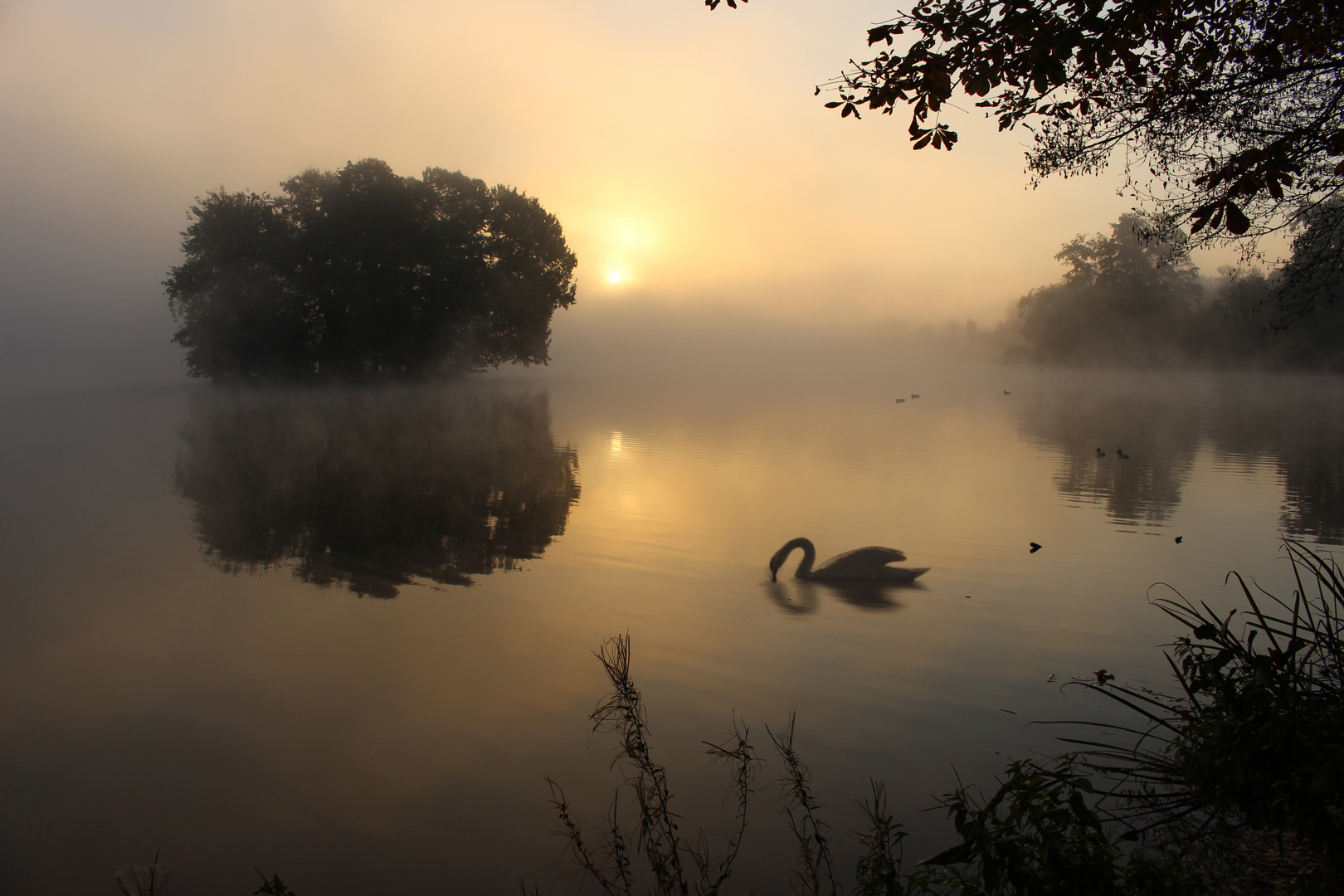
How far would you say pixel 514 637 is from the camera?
6746mm

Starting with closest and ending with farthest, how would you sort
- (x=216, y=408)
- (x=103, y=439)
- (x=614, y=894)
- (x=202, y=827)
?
(x=614, y=894), (x=202, y=827), (x=103, y=439), (x=216, y=408)

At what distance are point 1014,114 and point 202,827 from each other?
6.64 meters

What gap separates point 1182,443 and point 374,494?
66.4 feet

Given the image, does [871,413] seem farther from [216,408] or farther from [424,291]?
[216,408]

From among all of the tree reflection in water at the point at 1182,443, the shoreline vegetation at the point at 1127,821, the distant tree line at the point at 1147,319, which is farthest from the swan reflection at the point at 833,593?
the distant tree line at the point at 1147,319

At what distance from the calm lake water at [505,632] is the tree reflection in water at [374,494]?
0.11 metres

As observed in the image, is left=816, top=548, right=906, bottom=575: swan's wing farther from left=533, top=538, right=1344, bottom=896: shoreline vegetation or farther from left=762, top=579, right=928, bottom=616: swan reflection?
left=533, top=538, right=1344, bottom=896: shoreline vegetation

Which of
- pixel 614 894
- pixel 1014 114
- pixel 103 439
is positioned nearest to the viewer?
pixel 614 894

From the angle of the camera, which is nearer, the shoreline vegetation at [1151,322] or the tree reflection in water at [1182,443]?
the tree reflection in water at [1182,443]

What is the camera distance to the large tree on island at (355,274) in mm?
40781

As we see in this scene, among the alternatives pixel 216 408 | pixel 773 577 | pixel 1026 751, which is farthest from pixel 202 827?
pixel 216 408

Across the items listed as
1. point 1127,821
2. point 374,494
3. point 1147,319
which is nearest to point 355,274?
point 374,494

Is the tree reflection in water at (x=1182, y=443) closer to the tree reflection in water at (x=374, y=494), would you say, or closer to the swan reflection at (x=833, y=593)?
the swan reflection at (x=833, y=593)

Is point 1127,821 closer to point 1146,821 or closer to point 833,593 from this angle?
point 1146,821
